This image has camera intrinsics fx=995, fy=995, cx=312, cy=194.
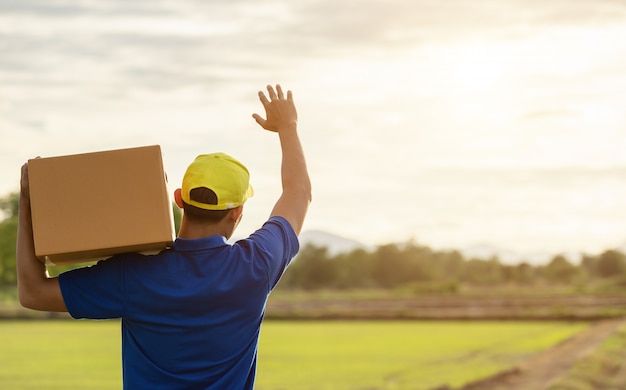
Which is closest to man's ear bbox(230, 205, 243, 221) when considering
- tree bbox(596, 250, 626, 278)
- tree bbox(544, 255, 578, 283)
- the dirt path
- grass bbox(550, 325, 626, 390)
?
grass bbox(550, 325, 626, 390)

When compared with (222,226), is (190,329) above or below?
below

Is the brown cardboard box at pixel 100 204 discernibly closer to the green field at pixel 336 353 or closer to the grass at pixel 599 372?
the grass at pixel 599 372

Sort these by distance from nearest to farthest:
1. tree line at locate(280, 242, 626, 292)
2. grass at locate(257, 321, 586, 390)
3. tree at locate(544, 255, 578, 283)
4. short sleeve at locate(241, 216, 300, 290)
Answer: short sleeve at locate(241, 216, 300, 290) → grass at locate(257, 321, 586, 390) → tree line at locate(280, 242, 626, 292) → tree at locate(544, 255, 578, 283)

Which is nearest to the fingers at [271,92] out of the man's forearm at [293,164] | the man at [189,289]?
the man's forearm at [293,164]

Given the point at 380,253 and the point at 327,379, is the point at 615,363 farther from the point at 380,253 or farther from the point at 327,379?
Answer: the point at 380,253

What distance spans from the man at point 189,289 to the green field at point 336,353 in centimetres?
1426

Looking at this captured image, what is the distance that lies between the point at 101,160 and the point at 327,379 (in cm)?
1618

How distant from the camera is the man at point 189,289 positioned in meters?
2.46

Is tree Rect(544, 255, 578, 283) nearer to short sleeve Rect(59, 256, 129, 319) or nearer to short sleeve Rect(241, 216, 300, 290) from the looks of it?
short sleeve Rect(241, 216, 300, 290)

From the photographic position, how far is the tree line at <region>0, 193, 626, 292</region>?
69.2 meters

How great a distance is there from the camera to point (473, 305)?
Result: 51.7 meters

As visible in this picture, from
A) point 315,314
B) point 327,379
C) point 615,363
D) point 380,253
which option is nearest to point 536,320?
point 315,314

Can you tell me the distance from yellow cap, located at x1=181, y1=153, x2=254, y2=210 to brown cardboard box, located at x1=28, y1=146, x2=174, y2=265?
7cm

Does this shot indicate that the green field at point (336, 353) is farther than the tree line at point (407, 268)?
No
